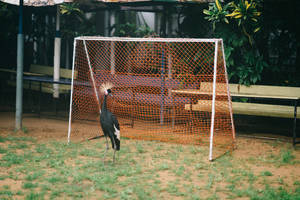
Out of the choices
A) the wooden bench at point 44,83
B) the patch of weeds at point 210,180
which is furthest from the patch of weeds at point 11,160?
the wooden bench at point 44,83

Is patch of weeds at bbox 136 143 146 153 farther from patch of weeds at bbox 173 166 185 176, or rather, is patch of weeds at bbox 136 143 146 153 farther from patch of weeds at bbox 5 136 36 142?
patch of weeds at bbox 5 136 36 142

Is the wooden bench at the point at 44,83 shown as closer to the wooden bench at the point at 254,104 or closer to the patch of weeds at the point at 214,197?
the wooden bench at the point at 254,104

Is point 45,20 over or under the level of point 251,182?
over

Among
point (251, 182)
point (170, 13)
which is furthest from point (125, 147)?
point (170, 13)

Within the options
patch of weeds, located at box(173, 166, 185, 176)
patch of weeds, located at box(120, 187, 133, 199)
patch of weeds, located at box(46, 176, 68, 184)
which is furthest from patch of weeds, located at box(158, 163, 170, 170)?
patch of weeds, located at box(46, 176, 68, 184)

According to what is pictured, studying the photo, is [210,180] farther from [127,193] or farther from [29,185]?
[29,185]

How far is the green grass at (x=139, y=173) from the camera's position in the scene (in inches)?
192

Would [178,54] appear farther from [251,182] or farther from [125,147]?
[251,182]

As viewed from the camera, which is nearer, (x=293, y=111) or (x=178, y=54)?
(x=293, y=111)

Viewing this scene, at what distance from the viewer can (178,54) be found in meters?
10.5

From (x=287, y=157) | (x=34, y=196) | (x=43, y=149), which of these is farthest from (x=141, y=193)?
(x=287, y=157)

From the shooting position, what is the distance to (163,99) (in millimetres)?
8844

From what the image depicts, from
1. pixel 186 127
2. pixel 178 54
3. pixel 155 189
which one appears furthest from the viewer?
pixel 178 54

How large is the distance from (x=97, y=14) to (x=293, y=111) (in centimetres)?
947
